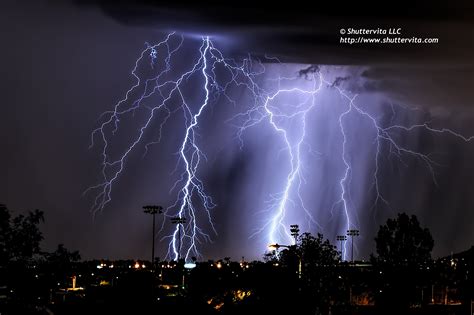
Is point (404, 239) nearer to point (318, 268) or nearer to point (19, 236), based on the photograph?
point (318, 268)

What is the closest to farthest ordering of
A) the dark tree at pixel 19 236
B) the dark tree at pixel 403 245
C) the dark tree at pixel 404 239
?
the dark tree at pixel 19 236 < the dark tree at pixel 403 245 < the dark tree at pixel 404 239

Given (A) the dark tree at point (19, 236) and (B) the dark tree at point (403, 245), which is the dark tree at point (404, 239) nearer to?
(B) the dark tree at point (403, 245)

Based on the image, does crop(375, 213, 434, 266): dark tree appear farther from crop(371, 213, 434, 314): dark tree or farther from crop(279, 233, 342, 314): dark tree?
crop(279, 233, 342, 314): dark tree

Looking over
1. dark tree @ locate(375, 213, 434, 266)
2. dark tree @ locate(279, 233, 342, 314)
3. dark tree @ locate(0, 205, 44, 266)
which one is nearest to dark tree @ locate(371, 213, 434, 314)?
dark tree @ locate(375, 213, 434, 266)

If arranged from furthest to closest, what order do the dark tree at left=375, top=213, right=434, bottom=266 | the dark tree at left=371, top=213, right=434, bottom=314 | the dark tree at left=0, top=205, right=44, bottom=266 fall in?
the dark tree at left=375, top=213, right=434, bottom=266 < the dark tree at left=371, top=213, right=434, bottom=314 < the dark tree at left=0, top=205, right=44, bottom=266

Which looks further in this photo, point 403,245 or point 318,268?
point 403,245

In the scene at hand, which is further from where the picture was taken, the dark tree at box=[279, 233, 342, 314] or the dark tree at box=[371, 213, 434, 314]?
the dark tree at box=[371, 213, 434, 314]

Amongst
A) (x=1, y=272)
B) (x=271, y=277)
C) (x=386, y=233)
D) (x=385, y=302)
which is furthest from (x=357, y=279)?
(x=1, y=272)

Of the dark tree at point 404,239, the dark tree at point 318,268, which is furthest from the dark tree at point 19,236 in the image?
the dark tree at point 404,239

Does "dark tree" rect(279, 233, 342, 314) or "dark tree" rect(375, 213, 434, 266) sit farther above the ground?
"dark tree" rect(375, 213, 434, 266)

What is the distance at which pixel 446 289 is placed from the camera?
3041cm

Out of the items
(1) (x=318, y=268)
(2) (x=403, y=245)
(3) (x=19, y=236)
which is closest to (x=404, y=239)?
(2) (x=403, y=245)

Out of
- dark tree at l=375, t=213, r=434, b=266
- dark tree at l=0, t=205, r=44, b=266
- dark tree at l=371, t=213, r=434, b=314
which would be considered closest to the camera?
dark tree at l=0, t=205, r=44, b=266

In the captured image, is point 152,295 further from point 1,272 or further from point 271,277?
point 1,272
